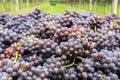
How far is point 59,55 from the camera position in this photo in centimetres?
115

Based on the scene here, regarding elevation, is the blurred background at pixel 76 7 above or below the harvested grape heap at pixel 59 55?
below

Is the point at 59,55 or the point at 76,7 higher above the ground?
the point at 59,55

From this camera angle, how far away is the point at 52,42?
120cm

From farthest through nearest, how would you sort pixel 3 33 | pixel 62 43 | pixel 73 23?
pixel 73 23 → pixel 3 33 → pixel 62 43

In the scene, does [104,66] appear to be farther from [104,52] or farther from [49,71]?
[49,71]

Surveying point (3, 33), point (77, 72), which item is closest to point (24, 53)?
point (3, 33)

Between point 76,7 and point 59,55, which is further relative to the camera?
point 76,7

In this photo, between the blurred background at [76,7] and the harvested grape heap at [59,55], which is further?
the blurred background at [76,7]

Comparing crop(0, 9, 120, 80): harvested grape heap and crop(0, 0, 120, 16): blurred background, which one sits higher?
crop(0, 9, 120, 80): harvested grape heap

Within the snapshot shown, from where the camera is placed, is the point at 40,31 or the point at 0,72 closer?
the point at 0,72

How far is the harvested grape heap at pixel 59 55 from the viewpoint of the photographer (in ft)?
3.56

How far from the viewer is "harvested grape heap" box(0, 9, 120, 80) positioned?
1.09 meters

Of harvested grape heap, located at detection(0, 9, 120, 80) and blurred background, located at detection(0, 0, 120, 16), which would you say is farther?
blurred background, located at detection(0, 0, 120, 16)

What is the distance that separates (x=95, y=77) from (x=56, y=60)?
0.15 m
